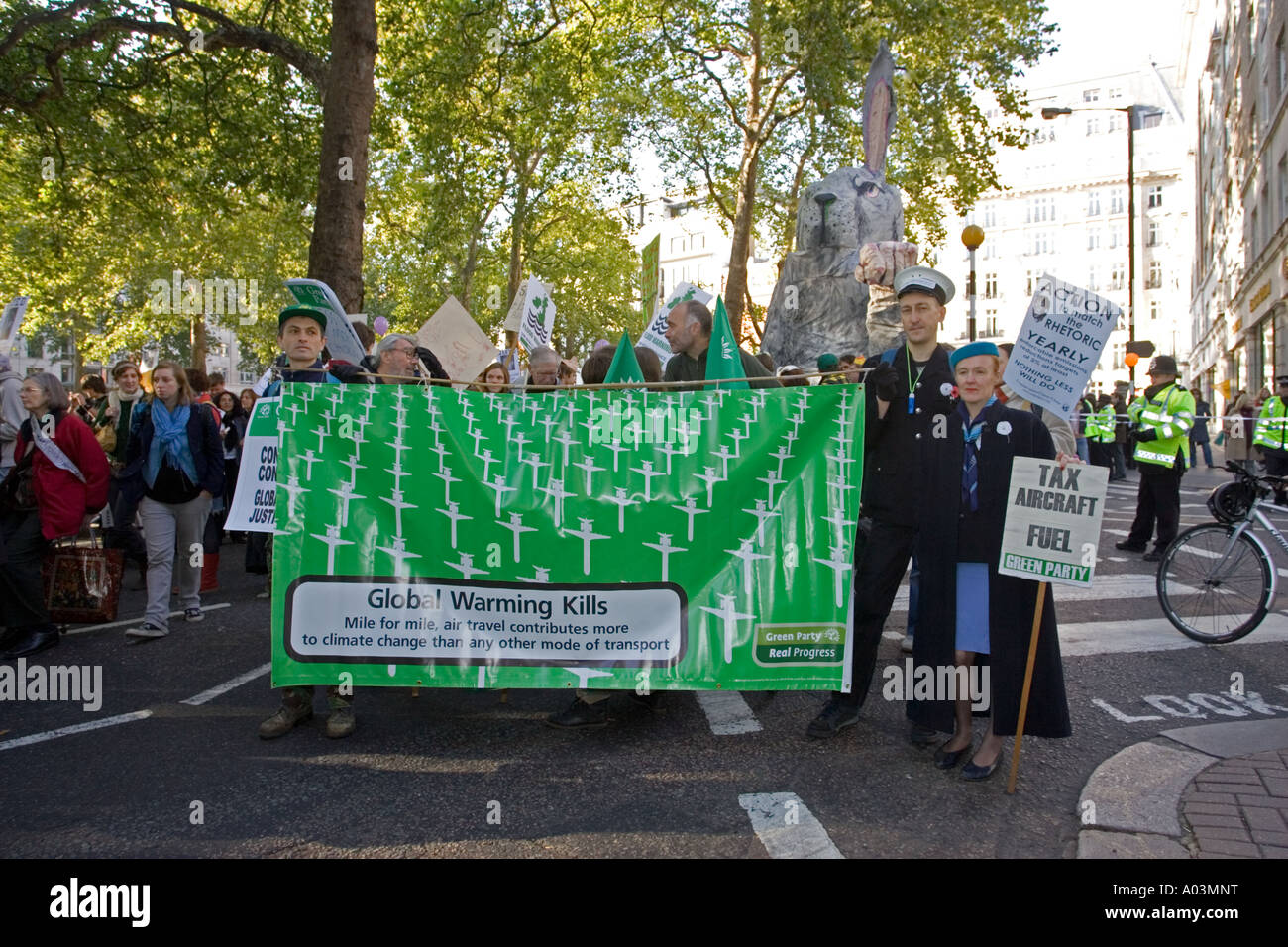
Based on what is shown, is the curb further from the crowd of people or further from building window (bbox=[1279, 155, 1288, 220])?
building window (bbox=[1279, 155, 1288, 220])

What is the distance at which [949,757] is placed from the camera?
4.25 metres

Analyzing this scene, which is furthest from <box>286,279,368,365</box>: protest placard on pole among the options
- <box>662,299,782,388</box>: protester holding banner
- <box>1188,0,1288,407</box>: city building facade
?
<box>1188,0,1288,407</box>: city building facade

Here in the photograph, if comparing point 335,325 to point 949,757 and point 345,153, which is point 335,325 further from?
point 345,153

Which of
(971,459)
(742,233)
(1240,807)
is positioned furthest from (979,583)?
(742,233)

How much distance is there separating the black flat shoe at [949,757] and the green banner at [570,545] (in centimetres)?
54

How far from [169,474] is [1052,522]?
5.80m

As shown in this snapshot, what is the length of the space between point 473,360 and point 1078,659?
4.87 m

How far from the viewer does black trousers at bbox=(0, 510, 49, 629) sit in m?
6.57

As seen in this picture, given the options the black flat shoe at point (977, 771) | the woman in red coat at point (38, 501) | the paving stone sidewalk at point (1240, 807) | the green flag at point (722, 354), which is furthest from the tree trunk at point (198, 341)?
the paving stone sidewalk at point (1240, 807)

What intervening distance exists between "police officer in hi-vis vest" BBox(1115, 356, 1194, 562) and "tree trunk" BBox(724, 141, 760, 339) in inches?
683

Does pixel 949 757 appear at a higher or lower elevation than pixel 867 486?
lower
